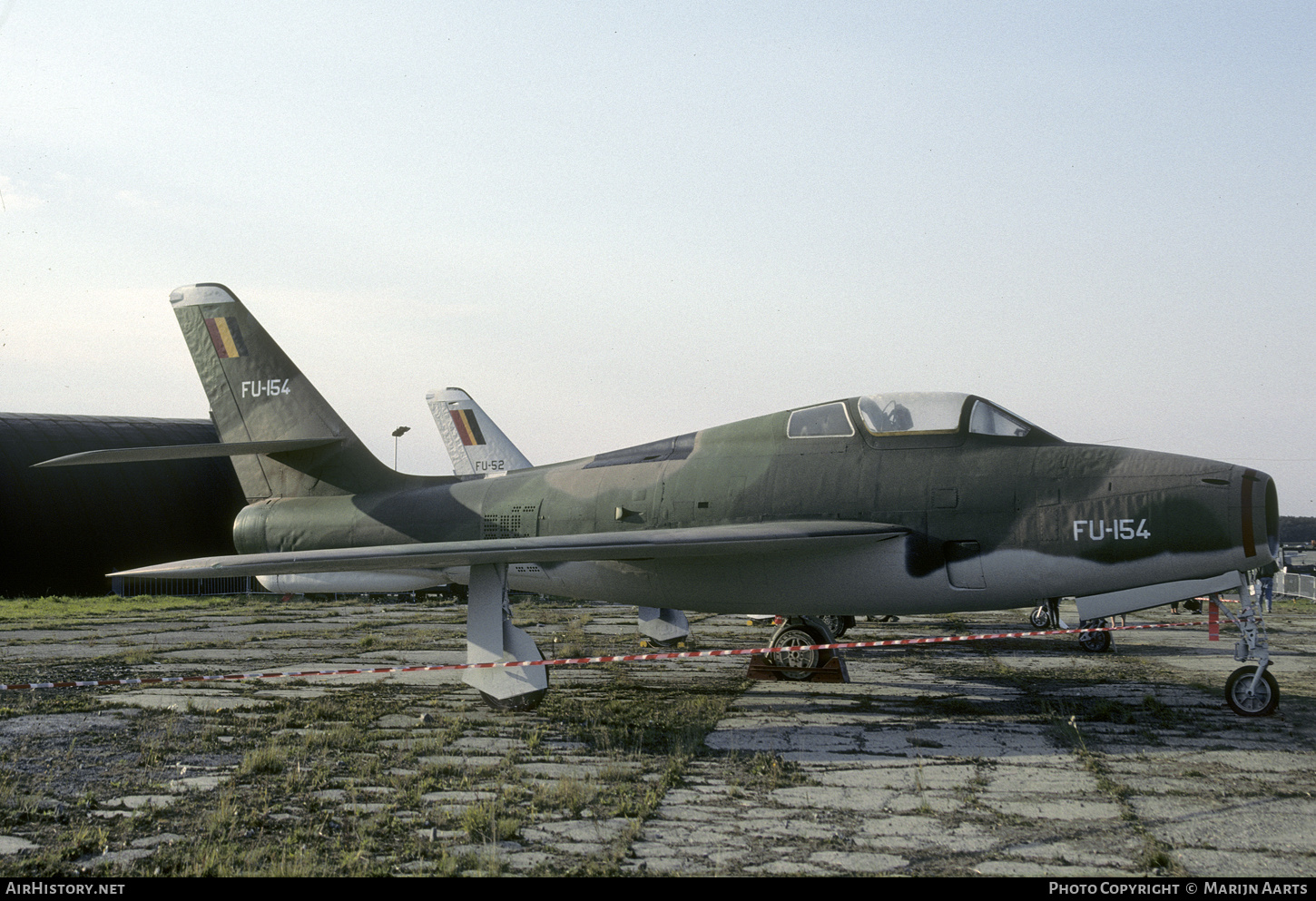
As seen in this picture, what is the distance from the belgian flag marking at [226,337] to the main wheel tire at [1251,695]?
1250 centimetres

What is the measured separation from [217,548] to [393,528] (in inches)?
1147

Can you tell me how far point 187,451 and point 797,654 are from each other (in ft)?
25.2

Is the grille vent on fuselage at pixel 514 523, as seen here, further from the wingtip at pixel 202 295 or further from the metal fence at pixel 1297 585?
the metal fence at pixel 1297 585

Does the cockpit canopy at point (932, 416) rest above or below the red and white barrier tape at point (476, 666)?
above

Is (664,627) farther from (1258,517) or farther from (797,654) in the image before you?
(1258,517)

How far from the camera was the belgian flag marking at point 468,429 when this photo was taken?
27562 mm

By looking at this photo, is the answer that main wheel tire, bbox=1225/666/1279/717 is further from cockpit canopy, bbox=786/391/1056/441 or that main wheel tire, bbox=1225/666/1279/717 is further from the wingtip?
the wingtip

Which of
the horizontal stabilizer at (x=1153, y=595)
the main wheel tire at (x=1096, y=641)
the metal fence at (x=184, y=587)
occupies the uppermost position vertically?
the horizontal stabilizer at (x=1153, y=595)

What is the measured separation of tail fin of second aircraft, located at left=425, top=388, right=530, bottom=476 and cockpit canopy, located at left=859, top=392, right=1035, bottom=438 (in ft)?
58.5

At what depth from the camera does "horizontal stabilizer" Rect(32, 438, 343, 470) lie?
36.2 feet

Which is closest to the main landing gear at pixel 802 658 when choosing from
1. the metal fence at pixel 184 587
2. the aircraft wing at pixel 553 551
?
the aircraft wing at pixel 553 551

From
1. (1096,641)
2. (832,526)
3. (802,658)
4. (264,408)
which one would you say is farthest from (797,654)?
(264,408)

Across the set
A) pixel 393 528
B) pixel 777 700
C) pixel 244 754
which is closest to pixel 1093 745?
pixel 777 700
